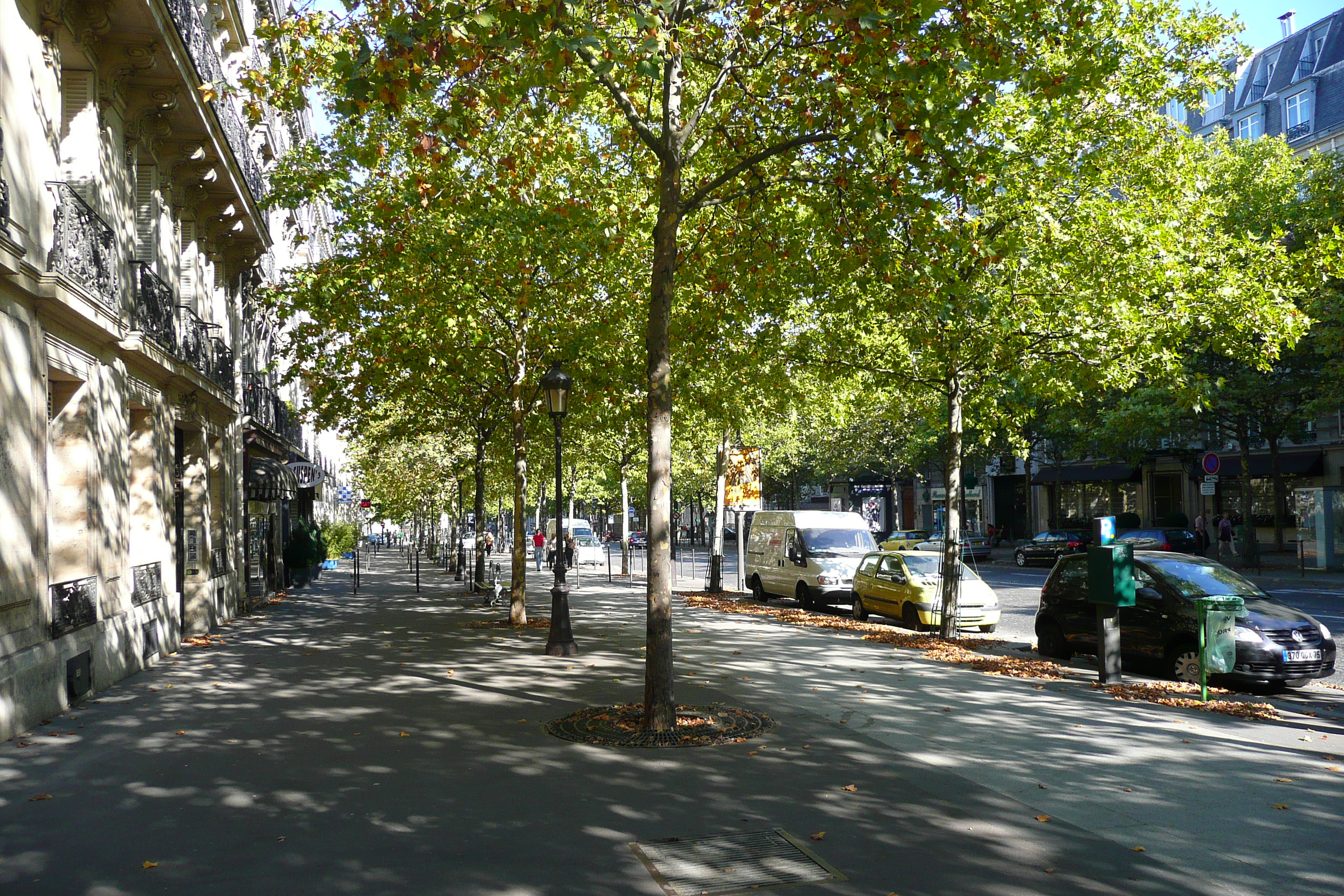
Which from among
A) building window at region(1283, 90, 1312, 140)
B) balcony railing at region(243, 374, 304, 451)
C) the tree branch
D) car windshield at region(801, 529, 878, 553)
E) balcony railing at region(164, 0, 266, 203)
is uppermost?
building window at region(1283, 90, 1312, 140)

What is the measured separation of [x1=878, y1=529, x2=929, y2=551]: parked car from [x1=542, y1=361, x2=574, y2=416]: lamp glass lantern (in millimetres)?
24695

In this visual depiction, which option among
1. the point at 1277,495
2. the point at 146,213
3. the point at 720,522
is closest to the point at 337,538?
the point at 720,522

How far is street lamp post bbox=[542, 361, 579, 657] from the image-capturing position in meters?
14.1

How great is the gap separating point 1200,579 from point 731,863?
9.10m

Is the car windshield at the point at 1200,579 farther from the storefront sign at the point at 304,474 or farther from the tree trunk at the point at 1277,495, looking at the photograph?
the storefront sign at the point at 304,474

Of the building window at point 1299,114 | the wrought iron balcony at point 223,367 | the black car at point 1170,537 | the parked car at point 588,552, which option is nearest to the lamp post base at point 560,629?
the wrought iron balcony at point 223,367

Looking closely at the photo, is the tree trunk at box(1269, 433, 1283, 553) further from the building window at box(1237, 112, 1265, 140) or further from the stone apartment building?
the stone apartment building

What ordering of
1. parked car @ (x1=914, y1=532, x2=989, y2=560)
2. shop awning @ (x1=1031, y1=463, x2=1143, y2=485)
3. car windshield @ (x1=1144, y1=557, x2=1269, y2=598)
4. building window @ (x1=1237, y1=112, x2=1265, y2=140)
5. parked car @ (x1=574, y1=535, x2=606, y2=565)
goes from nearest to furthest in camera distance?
car windshield @ (x1=1144, y1=557, x2=1269, y2=598) → parked car @ (x1=914, y1=532, x2=989, y2=560) → parked car @ (x1=574, y1=535, x2=606, y2=565) → building window @ (x1=1237, y1=112, x2=1265, y2=140) → shop awning @ (x1=1031, y1=463, x2=1143, y2=485)

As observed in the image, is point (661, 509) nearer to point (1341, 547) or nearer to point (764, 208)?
point (764, 208)

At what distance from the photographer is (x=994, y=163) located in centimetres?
1161

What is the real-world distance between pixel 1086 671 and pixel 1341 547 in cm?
2060

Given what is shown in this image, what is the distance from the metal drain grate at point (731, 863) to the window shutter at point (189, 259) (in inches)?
629

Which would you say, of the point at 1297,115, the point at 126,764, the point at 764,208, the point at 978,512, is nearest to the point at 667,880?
the point at 126,764

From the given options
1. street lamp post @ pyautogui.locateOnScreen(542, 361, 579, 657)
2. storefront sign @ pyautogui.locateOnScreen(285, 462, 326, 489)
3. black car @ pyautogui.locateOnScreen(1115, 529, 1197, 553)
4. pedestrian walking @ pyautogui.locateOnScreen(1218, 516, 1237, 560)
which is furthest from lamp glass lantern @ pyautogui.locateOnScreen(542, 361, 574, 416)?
pedestrian walking @ pyautogui.locateOnScreen(1218, 516, 1237, 560)
